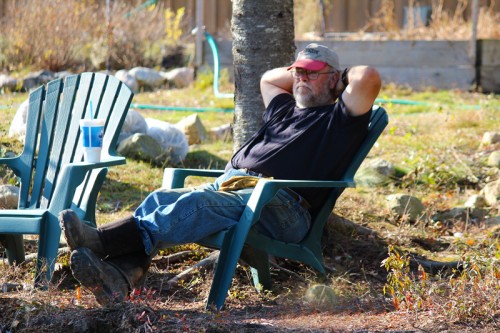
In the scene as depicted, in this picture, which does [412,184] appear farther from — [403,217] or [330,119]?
[330,119]

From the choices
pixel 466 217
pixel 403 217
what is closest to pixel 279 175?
pixel 403 217

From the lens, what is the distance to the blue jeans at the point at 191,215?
4.01m

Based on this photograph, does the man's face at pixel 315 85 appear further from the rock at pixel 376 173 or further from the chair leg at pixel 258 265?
the rock at pixel 376 173

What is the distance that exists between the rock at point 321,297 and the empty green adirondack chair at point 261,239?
0.11 meters

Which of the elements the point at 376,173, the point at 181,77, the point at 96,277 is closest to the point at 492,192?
the point at 376,173

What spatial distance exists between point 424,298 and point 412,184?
3.25m

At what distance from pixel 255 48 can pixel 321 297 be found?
1.65 meters

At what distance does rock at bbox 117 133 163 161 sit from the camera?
7.12m

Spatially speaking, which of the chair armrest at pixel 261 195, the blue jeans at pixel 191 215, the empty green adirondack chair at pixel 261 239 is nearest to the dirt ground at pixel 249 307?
the empty green adirondack chair at pixel 261 239

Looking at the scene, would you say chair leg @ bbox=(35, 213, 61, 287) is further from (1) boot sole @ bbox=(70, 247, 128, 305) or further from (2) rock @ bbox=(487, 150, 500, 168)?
(2) rock @ bbox=(487, 150, 500, 168)

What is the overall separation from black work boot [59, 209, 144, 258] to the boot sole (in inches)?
2.9

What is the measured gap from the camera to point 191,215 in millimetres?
4031

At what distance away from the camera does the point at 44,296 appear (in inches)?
148

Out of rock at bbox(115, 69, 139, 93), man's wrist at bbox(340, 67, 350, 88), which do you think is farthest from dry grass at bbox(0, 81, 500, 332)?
rock at bbox(115, 69, 139, 93)
